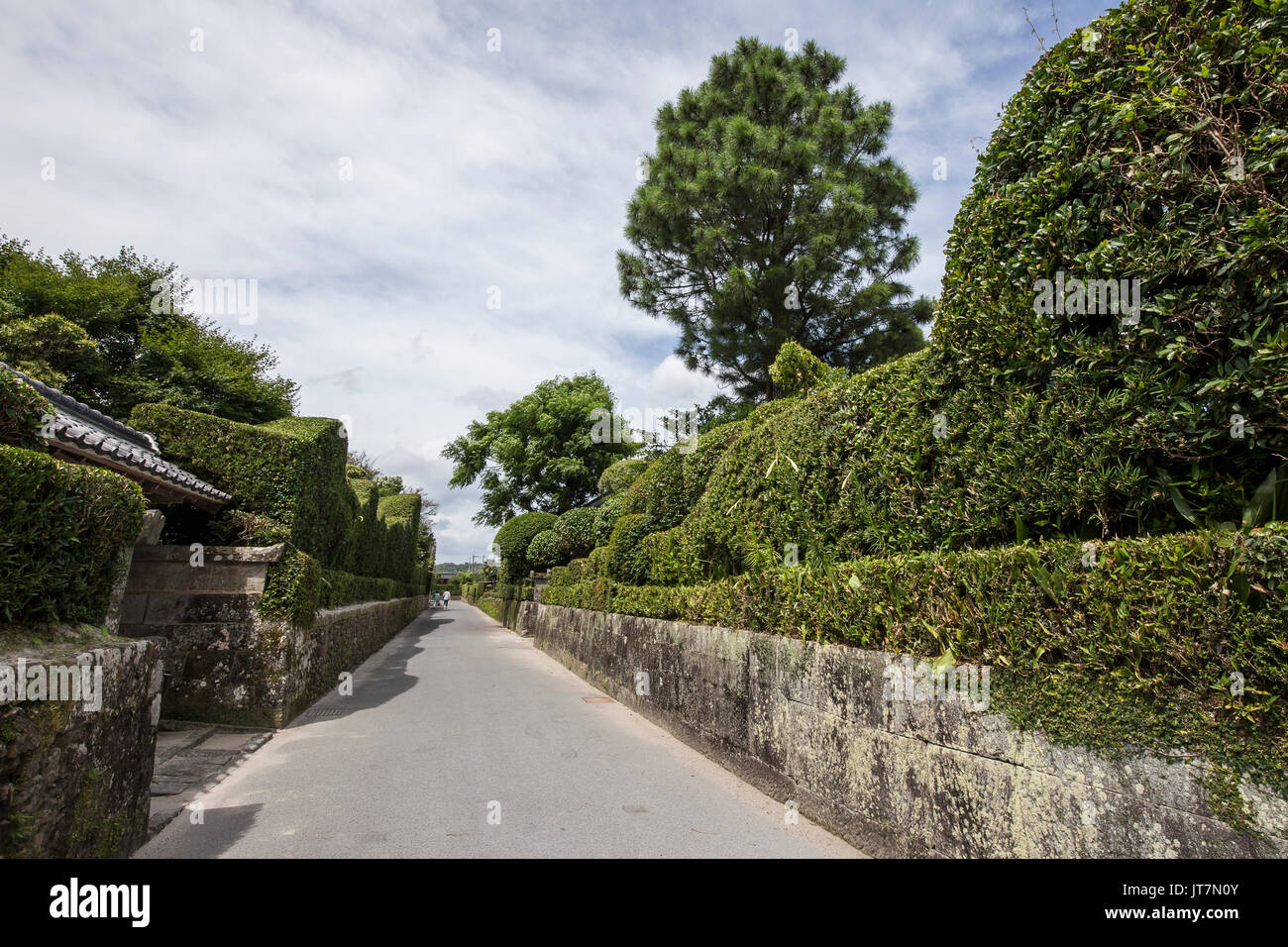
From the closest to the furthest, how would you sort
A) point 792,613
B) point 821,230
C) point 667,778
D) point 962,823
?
point 962,823 < point 792,613 < point 667,778 < point 821,230

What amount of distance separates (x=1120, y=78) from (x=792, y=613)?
3.77 m

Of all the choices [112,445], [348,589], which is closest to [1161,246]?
[112,445]

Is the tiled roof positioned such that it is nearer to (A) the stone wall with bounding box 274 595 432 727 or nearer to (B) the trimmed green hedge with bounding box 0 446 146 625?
(B) the trimmed green hedge with bounding box 0 446 146 625

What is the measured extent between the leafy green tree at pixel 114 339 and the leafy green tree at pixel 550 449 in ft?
43.4

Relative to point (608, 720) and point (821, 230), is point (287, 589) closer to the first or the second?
point (608, 720)

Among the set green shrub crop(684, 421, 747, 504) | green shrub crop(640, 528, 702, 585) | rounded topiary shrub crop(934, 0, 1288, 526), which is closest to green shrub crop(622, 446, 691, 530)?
green shrub crop(684, 421, 747, 504)

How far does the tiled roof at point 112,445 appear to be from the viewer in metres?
5.46

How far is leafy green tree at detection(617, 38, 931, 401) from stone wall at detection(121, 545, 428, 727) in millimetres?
14040

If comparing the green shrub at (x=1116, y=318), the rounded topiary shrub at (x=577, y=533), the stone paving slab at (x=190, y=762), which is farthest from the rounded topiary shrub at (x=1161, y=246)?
the rounded topiary shrub at (x=577, y=533)

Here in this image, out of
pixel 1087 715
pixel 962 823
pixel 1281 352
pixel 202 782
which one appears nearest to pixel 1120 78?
pixel 1281 352

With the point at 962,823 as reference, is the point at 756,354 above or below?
above

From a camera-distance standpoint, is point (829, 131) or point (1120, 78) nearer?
point (1120, 78)

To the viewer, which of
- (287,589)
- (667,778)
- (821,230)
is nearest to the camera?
(667,778)

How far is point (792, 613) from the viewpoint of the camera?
5.22 m
